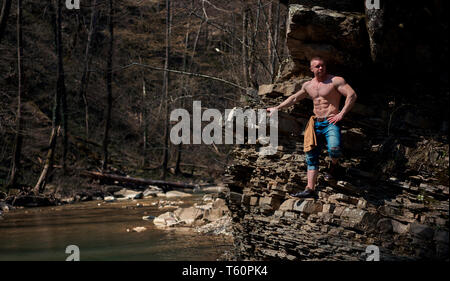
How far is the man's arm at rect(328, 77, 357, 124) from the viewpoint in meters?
5.99

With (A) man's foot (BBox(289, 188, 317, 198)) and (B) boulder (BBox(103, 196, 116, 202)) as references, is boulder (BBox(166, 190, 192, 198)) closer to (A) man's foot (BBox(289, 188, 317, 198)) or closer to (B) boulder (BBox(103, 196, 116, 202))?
(B) boulder (BBox(103, 196, 116, 202))

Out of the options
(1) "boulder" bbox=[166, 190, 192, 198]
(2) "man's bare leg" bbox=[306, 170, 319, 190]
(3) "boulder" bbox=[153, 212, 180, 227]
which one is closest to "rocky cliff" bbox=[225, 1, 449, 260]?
(2) "man's bare leg" bbox=[306, 170, 319, 190]

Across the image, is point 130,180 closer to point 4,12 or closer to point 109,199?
point 109,199

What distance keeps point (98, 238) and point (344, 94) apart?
→ 6.65 meters

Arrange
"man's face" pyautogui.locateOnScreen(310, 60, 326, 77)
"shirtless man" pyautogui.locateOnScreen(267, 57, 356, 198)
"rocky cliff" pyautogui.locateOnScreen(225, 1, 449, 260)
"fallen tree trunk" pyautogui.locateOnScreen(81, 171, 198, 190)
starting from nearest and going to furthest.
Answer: "rocky cliff" pyautogui.locateOnScreen(225, 1, 449, 260)
"shirtless man" pyautogui.locateOnScreen(267, 57, 356, 198)
"man's face" pyautogui.locateOnScreen(310, 60, 326, 77)
"fallen tree trunk" pyautogui.locateOnScreen(81, 171, 198, 190)

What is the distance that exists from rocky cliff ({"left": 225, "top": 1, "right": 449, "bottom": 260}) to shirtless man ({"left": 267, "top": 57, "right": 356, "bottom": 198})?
381mm

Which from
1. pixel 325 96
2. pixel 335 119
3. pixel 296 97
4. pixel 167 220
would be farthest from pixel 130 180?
pixel 335 119

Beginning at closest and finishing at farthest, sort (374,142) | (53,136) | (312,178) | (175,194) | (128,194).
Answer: (312,178)
(374,142)
(53,136)
(128,194)
(175,194)

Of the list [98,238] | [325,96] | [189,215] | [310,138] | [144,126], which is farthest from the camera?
[144,126]

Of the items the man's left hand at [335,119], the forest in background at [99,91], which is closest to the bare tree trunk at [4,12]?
the forest in background at [99,91]

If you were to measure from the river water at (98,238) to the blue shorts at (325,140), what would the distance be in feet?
10.0

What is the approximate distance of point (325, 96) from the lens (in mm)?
6273

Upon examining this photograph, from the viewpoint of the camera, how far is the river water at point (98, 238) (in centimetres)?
872

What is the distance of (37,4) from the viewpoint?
28.0m
